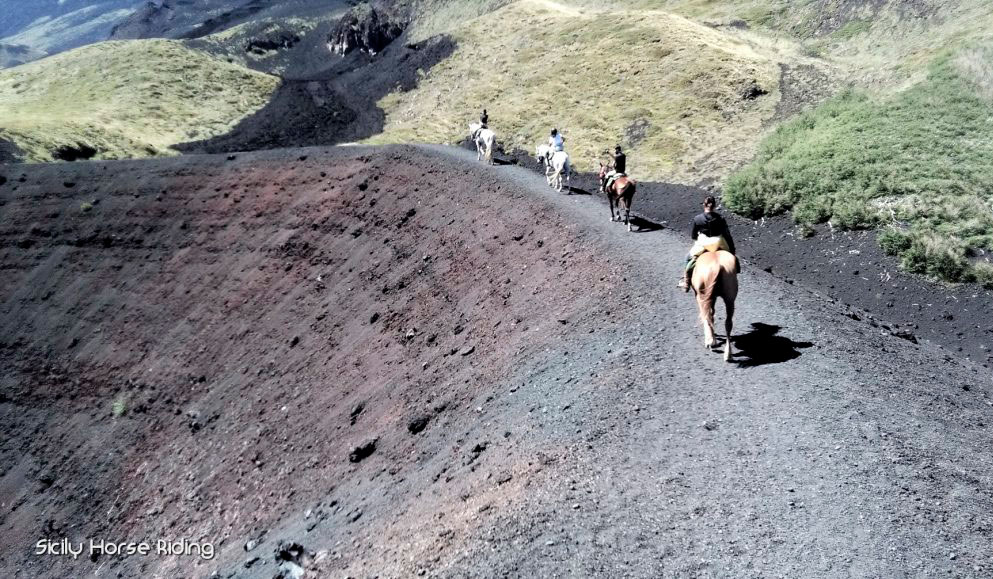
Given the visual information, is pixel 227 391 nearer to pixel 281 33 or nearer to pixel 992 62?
pixel 992 62

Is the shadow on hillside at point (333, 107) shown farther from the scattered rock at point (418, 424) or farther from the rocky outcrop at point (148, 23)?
the rocky outcrop at point (148, 23)

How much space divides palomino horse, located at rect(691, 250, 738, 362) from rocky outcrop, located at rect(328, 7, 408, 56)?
288ft

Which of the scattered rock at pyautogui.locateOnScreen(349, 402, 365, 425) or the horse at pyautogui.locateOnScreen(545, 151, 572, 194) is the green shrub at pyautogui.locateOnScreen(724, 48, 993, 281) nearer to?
the horse at pyautogui.locateOnScreen(545, 151, 572, 194)

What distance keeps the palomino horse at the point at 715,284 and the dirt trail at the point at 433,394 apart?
60cm

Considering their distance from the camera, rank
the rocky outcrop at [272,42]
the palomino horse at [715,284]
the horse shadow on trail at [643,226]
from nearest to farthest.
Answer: the palomino horse at [715,284] → the horse shadow on trail at [643,226] → the rocky outcrop at [272,42]

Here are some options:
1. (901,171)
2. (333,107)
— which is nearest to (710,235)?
(901,171)

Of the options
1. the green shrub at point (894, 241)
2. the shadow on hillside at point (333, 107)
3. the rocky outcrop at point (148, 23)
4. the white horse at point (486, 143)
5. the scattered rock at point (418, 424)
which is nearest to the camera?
the scattered rock at point (418, 424)

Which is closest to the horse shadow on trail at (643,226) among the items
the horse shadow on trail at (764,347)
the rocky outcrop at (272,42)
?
the horse shadow on trail at (764,347)

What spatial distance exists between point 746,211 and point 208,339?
64.8 feet

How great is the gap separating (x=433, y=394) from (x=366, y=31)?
90.1 metres

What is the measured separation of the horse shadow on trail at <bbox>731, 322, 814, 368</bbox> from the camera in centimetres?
907

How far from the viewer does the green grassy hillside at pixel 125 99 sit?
4438cm

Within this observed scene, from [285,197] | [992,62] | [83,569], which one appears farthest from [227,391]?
[992,62]

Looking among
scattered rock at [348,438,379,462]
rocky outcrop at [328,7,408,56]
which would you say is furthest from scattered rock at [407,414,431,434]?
rocky outcrop at [328,7,408,56]
